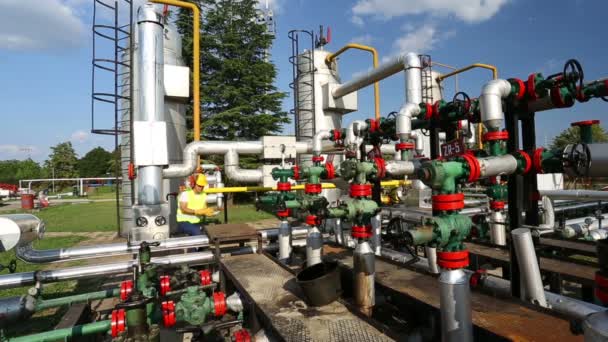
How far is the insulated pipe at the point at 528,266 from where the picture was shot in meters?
2.74

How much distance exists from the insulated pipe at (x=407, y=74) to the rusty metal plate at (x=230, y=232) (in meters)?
6.10

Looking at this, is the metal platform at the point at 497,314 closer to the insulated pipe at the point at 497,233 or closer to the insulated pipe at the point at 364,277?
the insulated pipe at the point at 364,277

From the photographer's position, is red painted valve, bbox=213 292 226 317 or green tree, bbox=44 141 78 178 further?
green tree, bbox=44 141 78 178

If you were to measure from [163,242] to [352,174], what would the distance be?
3.40 meters

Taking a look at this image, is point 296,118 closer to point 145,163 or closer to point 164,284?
point 145,163

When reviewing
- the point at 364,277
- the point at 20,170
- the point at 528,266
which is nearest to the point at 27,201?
the point at 364,277

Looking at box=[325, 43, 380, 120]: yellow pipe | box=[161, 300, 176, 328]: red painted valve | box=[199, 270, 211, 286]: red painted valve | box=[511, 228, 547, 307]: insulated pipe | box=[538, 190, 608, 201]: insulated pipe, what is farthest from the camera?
box=[325, 43, 380, 120]: yellow pipe

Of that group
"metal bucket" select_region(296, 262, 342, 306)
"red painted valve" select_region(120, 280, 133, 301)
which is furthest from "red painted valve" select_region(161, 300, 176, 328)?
"metal bucket" select_region(296, 262, 342, 306)

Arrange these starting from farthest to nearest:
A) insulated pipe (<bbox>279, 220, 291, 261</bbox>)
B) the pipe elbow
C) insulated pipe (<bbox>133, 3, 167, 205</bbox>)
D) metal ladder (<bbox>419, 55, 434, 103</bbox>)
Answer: metal ladder (<bbox>419, 55, 434, 103</bbox>) < insulated pipe (<bbox>133, 3, 167, 205</bbox>) < insulated pipe (<bbox>279, 220, 291, 261</bbox>) < the pipe elbow

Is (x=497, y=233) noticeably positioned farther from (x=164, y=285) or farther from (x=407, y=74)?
(x=407, y=74)

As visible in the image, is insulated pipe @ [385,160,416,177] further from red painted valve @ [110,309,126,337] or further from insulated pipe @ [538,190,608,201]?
insulated pipe @ [538,190,608,201]

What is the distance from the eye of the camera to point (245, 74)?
20000mm

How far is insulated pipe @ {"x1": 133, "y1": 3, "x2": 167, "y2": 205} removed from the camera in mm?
6547

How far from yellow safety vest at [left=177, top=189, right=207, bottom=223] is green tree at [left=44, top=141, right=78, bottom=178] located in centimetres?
5510
